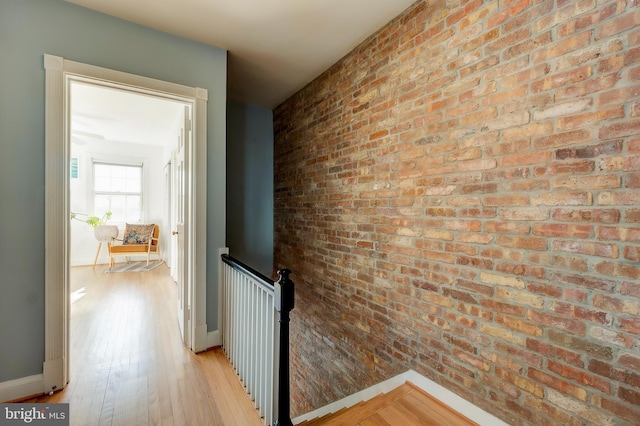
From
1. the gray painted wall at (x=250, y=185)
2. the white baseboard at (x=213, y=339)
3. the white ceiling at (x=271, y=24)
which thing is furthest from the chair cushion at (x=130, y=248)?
the white ceiling at (x=271, y=24)

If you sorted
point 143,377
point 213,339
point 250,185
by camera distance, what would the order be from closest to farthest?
1. point 143,377
2. point 213,339
3. point 250,185

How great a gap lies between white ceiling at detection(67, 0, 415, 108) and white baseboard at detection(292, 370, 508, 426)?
2478mm

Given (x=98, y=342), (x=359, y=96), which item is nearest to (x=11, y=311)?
(x=98, y=342)

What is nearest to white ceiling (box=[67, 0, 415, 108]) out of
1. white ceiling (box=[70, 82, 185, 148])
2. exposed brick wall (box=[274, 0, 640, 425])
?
exposed brick wall (box=[274, 0, 640, 425])

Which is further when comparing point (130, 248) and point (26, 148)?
point (130, 248)

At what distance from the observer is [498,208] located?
1396 mm

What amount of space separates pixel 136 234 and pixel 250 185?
3.49m

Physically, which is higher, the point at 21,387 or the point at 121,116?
the point at 121,116

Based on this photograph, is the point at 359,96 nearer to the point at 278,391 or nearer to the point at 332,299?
the point at 332,299

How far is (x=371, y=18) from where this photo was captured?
1997 mm

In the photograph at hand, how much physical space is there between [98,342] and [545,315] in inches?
130

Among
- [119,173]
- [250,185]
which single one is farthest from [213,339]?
[119,173]

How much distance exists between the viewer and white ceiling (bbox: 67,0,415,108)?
1873mm

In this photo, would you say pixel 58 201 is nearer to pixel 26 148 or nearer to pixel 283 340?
pixel 26 148
